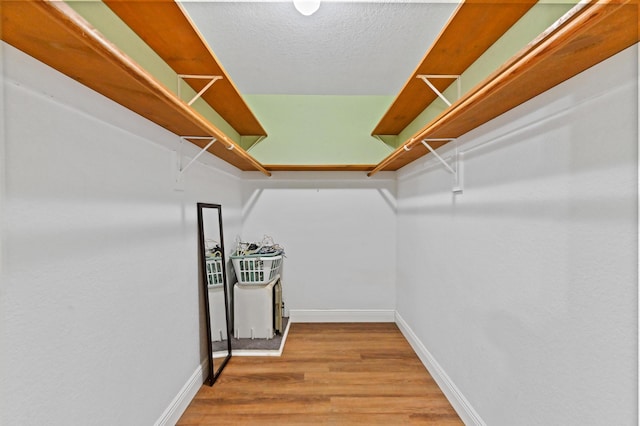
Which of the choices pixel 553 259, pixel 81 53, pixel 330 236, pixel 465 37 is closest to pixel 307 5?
pixel 465 37

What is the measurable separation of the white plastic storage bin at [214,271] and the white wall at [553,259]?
1.65m

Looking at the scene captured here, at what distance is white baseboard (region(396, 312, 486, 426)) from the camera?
61.4 inches

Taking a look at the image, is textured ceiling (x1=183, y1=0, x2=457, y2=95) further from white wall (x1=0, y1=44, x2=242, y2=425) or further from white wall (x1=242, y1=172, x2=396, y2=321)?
white wall (x1=242, y1=172, x2=396, y2=321)

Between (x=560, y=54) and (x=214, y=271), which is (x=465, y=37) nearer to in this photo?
(x=560, y=54)

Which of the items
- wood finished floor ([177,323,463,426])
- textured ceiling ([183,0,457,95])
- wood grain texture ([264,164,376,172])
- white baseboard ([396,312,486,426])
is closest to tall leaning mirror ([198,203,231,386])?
wood finished floor ([177,323,463,426])

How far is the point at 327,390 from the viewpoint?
194 centimetres

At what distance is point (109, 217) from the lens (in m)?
1.15

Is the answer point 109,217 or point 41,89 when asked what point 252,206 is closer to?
point 109,217

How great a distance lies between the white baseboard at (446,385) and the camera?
1.56 metres

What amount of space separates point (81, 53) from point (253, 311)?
2.24 m

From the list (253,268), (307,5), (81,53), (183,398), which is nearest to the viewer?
(81,53)

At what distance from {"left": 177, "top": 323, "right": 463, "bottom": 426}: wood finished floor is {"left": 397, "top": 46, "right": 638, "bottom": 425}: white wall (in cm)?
34

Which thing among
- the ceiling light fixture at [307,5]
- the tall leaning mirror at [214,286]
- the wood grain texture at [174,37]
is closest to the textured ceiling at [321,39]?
A: the ceiling light fixture at [307,5]

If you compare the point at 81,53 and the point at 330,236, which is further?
the point at 330,236
